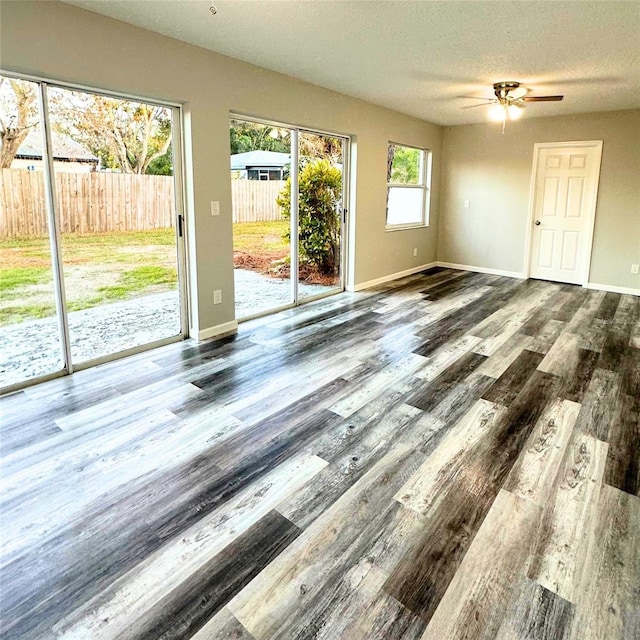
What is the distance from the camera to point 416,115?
21.0 ft

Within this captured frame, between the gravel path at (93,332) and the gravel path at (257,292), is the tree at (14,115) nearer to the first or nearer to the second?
the gravel path at (93,332)

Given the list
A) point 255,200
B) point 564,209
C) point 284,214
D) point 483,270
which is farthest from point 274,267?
point 564,209

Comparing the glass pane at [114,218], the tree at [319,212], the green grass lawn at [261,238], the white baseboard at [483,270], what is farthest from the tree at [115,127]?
the white baseboard at [483,270]

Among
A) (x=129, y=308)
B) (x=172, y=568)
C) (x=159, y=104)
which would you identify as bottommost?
(x=172, y=568)

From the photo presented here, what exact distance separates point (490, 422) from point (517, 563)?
3.63ft

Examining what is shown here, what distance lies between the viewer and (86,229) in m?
3.28

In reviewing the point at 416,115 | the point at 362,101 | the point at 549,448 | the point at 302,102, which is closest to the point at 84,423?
the point at 549,448

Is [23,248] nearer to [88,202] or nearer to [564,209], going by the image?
Answer: [88,202]

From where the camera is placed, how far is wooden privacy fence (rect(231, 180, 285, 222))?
4.37 m

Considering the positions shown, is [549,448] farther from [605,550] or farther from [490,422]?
[605,550]

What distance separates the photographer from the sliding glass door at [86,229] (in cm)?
292

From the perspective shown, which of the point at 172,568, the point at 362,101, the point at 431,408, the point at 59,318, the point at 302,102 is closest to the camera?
the point at 172,568

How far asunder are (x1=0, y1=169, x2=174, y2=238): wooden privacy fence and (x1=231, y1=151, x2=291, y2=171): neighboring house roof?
0.76 metres

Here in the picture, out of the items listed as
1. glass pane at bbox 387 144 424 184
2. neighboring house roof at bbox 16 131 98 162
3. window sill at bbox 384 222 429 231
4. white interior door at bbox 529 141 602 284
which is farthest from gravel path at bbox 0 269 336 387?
white interior door at bbox 529 141 602 284
